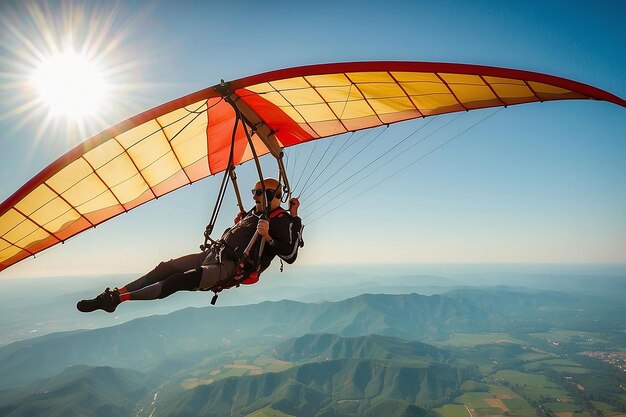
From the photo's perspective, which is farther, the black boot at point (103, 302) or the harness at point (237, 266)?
the harness at point (237, 266)

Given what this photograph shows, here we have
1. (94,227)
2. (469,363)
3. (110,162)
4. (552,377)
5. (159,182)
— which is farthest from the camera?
(469,363)

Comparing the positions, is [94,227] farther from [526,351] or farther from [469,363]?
[526,351]

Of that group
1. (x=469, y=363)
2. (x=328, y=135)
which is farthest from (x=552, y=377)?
(x=328, y=135)

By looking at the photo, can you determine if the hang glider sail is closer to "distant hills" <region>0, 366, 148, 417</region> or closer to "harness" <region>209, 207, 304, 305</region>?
"harness" <region>209, 207, 304, 305</region>

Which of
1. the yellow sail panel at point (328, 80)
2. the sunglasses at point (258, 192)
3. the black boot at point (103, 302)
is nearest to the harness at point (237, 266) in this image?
the sunglasses at point (258, 192)

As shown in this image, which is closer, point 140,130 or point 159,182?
point 140,130

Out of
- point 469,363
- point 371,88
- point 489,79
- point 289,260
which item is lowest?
point 469,363

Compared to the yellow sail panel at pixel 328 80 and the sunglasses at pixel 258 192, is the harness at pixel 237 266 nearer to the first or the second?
the sunglasses at pixel 258 192
